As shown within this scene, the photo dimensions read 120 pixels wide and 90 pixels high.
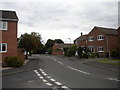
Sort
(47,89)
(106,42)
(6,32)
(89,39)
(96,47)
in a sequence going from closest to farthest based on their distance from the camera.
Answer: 1. (47,89)
2. (6,32)
3. (106,42)
4. (96,47)
5. (89,39)

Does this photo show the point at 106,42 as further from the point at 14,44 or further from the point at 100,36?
the point at 14,44

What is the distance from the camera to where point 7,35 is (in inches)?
1013

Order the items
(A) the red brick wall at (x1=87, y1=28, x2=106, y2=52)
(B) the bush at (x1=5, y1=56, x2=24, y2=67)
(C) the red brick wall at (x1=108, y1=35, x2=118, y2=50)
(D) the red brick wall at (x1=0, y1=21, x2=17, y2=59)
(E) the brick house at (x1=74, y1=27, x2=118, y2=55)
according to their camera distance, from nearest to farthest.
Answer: (B) the bush at (x1=5, y1=56, x2=24, y2=67) < (D) the red brick wall at (x1=0, y1=21, x2=17, y2=59) < (E) the brick house at (x1=74, y1=27, x2=118, y2=55) < (C) the red brick wall at (x1=108, y1=35, x2=118, y2=50) < (A) the red brick wall at (x1=87, y1=28, x2=106, y2=52)

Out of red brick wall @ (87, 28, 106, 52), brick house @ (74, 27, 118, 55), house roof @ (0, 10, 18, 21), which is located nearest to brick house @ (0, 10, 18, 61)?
house roof @ (0, 10, 18, 21)

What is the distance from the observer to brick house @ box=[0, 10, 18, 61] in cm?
2540

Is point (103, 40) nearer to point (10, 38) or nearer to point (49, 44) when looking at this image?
point (10, 38)

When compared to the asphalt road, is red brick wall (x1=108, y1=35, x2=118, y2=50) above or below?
above

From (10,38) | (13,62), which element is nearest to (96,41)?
(10,38)

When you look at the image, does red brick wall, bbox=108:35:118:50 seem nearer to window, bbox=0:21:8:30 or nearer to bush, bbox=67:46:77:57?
bush, bbox=67:46:77:57

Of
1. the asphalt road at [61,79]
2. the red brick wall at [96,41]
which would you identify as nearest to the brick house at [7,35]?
the asphalt road at [61,79]

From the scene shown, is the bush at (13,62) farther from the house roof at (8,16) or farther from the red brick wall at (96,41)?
the red brick wall at (96,41)

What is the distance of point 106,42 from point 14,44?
24930 millimetres

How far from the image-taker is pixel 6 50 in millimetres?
25703

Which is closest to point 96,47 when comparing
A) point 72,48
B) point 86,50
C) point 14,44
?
point 72,48
